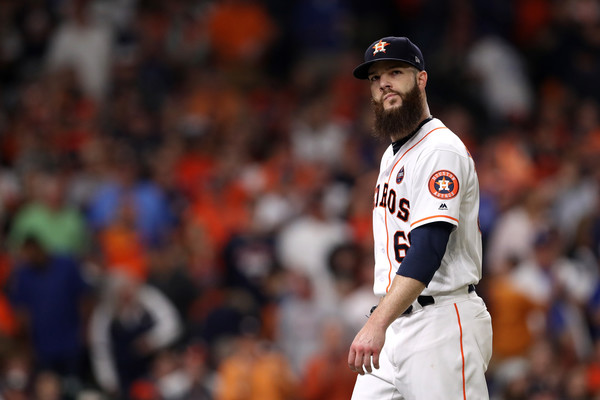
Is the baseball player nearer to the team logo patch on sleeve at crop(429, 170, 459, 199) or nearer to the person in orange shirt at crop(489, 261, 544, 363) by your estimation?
the team logo patch on sleeve at crop(429, 170, 459, 199)

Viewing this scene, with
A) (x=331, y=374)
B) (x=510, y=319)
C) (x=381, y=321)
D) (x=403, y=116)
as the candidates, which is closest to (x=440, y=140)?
(x=403, y=116)

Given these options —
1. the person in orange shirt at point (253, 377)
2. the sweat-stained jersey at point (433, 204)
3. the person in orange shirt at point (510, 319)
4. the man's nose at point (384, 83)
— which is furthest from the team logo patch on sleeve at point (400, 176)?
the person in orange shirt at point (510, 319)

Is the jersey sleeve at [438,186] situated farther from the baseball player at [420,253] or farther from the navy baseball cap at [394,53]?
the navy baseball cap at [394,53]

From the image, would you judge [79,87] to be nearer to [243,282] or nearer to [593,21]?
[243,282]

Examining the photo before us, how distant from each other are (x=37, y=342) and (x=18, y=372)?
22.1 inches

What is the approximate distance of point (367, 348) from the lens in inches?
157

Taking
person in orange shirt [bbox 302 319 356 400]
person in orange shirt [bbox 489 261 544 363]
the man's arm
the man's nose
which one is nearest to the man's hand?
the man's arm

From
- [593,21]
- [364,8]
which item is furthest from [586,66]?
[364,8]

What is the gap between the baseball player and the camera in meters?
4.11

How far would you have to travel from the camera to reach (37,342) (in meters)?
9.34

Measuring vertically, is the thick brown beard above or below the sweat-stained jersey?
above

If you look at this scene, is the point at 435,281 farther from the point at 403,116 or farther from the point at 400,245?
the point at 403,116

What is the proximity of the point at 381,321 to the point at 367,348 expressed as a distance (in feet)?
0.38

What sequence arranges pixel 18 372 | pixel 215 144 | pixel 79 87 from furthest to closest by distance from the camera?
1. pixel 79 87
2. pixel 215 144
3. pixel 18 372
